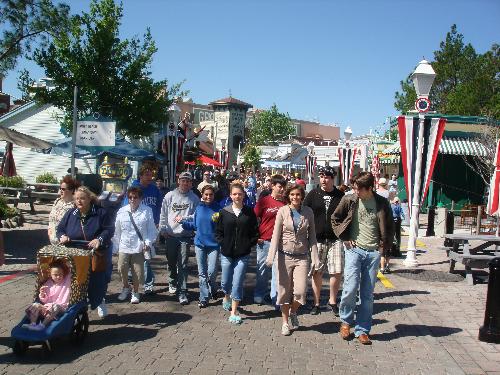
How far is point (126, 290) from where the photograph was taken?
7574 mm

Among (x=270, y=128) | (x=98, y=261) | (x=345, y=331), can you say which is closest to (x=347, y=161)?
(x=345, y=331)

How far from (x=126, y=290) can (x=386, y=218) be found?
384 cm

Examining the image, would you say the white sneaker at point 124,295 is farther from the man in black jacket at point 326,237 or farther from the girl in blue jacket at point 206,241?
the man in black jacket at point 326,237

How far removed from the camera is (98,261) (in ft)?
19.8

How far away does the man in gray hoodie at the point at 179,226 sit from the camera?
7648 millimetres

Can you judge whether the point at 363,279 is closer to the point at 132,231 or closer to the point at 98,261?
the point at 98,261

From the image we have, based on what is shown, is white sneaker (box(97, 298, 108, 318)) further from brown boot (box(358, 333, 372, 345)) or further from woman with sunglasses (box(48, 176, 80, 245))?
brown boot (box(358, 333, 372, 345))

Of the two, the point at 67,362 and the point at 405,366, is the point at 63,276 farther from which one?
the point at 405,366

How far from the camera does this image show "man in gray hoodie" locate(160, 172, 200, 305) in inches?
301

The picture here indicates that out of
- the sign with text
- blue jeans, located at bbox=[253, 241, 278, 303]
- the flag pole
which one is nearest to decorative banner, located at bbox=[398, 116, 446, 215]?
the flag pole

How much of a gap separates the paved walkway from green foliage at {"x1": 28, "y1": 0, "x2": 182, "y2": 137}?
46.4 ft

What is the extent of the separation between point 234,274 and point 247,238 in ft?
1.63

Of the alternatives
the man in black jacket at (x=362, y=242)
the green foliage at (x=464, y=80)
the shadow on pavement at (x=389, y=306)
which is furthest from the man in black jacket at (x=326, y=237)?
the green foliage at (x=464, y=80)

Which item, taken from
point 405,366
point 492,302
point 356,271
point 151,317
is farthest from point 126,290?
point 492,302
